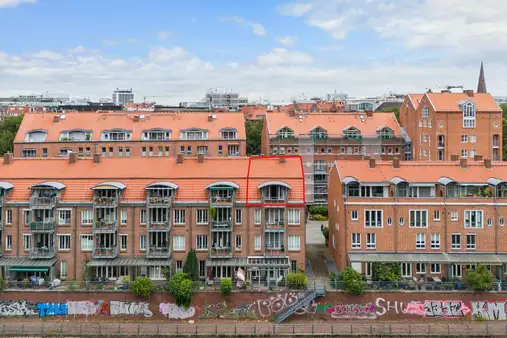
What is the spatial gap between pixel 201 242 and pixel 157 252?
14.5 ft

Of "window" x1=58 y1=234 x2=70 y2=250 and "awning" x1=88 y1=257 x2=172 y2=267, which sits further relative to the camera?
"window" x1=58 y1=234 x2=70 y2=250

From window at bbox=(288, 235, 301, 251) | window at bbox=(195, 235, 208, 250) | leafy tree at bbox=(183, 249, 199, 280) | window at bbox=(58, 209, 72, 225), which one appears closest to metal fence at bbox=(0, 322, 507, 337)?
leafy tree at bbox=(183, 249, 199, 280)

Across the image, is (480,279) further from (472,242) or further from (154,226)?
(154,226)

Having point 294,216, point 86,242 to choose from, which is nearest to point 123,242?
point 86,242

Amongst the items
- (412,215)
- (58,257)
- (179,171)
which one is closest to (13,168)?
(58,257)

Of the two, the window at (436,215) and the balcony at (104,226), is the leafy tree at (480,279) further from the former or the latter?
the balcony at (104,226)

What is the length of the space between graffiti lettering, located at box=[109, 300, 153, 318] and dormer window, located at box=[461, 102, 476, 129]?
196 feet

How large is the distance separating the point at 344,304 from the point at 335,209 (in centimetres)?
1249

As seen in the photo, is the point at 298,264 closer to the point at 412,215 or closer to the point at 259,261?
the point at 259,261

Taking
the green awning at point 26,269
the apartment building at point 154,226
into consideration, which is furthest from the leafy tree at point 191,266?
the green awning at point 26,269

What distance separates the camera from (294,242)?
2172 inches

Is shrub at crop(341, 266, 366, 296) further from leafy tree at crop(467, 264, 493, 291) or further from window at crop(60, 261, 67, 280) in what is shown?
window at crop(60, 261, 67, 280)

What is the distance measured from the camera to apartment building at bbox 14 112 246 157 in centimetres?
8888

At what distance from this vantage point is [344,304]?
5131 centimetres
